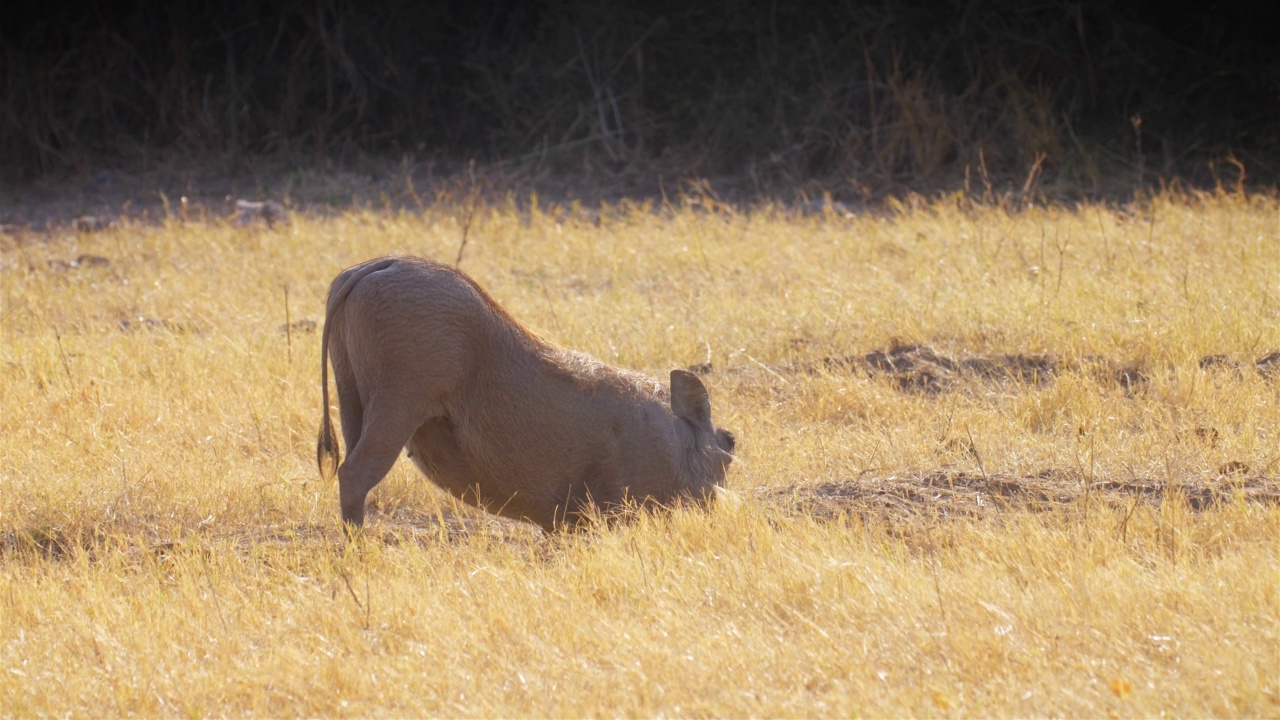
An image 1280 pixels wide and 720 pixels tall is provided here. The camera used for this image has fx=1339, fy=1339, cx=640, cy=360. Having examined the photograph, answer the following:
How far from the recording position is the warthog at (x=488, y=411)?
3854mm

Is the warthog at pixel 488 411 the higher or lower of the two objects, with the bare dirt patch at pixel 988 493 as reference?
higher

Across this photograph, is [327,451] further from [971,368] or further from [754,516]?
[971,368]

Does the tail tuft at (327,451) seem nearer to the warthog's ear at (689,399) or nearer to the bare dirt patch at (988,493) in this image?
the warthog's ear at (689,399)

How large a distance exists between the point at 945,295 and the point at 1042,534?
11.4ft

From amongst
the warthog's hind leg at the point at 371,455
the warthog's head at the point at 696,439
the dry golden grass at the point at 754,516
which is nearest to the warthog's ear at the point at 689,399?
the warthog's head at the point at 696,439

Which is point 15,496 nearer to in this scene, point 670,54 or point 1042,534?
point 1042,534

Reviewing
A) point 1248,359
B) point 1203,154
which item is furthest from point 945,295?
point 1203,154

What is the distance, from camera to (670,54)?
14539 mm

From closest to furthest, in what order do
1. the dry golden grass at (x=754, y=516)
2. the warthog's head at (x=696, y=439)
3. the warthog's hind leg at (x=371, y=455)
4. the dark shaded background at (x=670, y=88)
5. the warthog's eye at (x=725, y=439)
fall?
the dry golden grass at (x=754, y=516) < the warthog's hind leg at (x=371, y=455) < the warthog's head at (x=696, y=439) < the warthog's eye at (x=725, y=439) < the dark shaded background at (x=670, y=88)

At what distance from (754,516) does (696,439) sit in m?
0.42

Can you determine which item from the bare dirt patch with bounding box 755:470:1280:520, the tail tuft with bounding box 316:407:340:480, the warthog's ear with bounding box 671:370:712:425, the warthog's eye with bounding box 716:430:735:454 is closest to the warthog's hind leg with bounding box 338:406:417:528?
the tail tuft with bounding box 316:407:340:480

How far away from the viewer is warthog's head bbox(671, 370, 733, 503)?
4.32 m

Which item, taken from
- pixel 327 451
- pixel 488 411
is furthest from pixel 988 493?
pixel 327 451

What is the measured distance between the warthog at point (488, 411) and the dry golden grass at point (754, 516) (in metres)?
0.19
